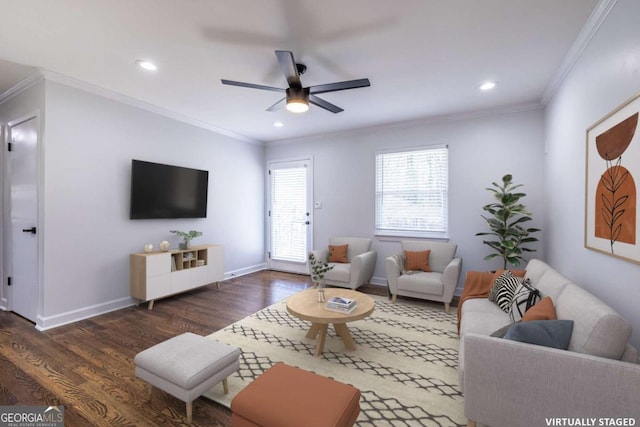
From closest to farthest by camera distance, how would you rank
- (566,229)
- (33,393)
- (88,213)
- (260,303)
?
(33,393) → (566,229) → (88,213) → (260,303)

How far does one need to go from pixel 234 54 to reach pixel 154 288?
3.04 meters

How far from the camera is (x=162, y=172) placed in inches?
158

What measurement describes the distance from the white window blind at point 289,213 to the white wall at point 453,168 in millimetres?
312

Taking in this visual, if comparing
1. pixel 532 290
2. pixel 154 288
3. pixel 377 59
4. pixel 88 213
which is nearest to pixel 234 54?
pixel 377 59

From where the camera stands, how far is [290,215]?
5816mm

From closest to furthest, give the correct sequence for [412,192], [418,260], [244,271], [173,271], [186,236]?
[173,271]
[418,260]
[186,236]
[412,192]
[244,271]

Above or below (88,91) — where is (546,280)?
below

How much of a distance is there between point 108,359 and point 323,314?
1.95 m

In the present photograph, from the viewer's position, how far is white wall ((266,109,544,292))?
3887mm

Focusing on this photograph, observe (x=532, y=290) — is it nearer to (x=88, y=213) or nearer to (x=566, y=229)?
(x=566, y=229)

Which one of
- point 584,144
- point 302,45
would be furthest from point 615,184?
point 302,45

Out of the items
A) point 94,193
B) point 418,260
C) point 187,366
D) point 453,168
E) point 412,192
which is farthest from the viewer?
point 412,192

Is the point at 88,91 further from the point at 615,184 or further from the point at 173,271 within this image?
the point at 615,184

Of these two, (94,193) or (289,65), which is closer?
(289,65)
